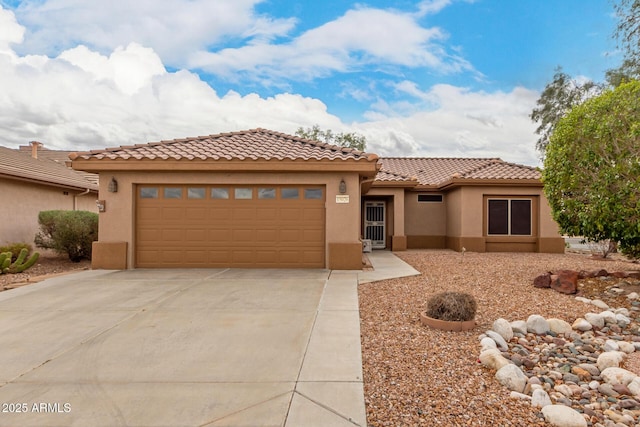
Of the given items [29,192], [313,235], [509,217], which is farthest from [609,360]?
[29,192]

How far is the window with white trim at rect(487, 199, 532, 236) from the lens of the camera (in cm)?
1616

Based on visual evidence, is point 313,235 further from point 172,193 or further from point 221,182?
point 172,193

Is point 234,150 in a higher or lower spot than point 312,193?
higher

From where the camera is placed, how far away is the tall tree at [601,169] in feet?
23.7

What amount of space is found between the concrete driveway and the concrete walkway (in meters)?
0.01

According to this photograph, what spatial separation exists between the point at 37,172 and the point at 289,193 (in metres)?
10.5

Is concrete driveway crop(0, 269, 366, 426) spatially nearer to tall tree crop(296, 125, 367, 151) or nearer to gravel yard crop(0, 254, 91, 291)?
gravel yard crop(0, 254, 91, 291)

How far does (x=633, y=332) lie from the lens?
5.44 metres

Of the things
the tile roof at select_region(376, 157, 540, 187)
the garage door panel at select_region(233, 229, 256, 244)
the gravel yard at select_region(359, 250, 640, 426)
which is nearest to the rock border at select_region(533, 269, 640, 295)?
the gravel yard at select_region(359, 250, 640, 426)

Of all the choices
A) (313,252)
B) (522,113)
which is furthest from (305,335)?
(522,113)

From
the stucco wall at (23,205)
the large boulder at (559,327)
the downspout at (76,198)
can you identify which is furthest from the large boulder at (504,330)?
the downspout at (76,198)

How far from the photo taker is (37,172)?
46.6ft

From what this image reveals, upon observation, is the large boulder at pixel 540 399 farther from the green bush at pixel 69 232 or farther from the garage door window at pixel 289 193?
the green bush at pixel 69 232

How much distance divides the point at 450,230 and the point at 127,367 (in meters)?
15.8
